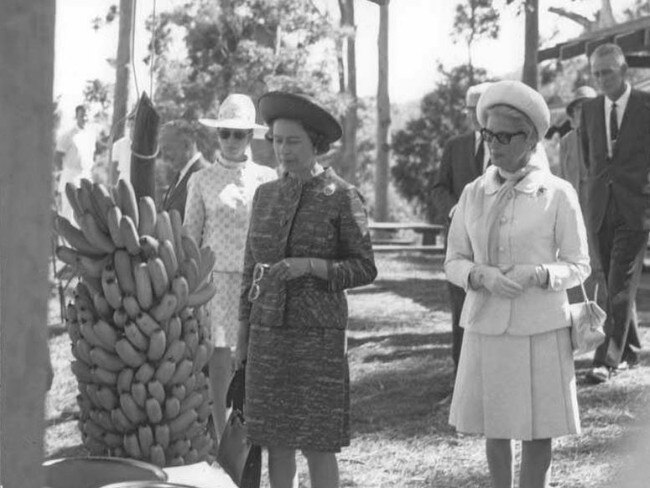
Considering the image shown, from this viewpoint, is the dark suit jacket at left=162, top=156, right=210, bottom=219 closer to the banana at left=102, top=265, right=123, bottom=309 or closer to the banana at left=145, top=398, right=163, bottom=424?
the banana at left=102, top=265, right=123, bottom=309

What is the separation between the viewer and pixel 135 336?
162 inches

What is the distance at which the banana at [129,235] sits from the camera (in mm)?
4234

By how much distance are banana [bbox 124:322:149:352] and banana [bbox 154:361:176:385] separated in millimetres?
101

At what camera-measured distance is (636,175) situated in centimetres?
857

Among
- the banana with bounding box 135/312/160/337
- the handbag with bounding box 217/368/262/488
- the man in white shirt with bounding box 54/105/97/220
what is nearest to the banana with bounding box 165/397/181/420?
the banana with bounding box 135/312/160/337

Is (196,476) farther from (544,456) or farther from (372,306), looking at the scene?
(372,306)

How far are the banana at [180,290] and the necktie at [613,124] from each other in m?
4.92

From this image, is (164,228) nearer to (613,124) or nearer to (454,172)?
(454,172)

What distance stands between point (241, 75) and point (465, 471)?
1825 cm

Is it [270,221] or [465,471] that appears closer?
[270,221]

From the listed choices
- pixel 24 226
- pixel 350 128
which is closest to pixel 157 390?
pixel 24 226

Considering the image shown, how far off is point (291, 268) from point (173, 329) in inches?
24.2

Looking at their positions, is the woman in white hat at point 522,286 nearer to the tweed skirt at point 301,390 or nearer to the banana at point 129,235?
the tweed skirt at point 301,390

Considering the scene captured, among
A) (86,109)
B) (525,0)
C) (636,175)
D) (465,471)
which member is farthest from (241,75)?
(465,471)
